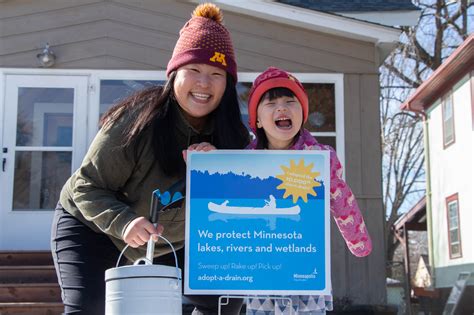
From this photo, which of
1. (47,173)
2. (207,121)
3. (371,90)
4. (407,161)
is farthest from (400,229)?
(207,121)

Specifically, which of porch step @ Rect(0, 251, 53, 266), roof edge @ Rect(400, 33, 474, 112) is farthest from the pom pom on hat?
roof edge @ Rect(400, 33, 474, 112)

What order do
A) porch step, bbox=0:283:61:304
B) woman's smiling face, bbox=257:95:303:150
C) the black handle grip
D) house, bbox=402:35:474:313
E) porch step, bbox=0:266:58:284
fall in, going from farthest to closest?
house, bbox=402:35:474:313
porch step, bbox=0:266:58:284
porch step, bbox=0:283:61:304
woman's smiling face, bbox=257:95:303:150
the black handle grip

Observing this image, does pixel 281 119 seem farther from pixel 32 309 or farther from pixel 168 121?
pixel 32 309

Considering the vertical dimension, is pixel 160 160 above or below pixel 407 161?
below

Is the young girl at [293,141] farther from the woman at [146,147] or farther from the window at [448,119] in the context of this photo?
the window at [448,119]

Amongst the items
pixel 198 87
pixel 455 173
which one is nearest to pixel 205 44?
pixel 198 87

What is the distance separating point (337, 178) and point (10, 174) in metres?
5.69

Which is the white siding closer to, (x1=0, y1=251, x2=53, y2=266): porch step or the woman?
(x1=0, y1=251, x2=53, y2=266): porch step

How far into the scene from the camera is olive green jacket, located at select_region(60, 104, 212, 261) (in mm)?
2779

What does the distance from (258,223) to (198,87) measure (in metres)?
0.69

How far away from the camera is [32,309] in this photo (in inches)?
240

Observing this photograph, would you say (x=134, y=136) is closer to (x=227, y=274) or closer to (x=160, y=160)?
(x=160, y=160)

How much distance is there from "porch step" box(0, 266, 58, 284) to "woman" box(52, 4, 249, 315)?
12.7ft

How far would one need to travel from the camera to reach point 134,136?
112 inches
